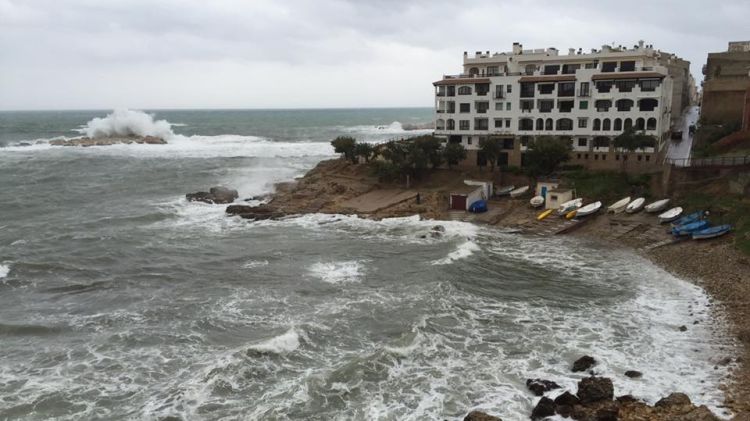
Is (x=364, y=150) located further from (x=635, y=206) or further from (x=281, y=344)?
(x=281, y=344)

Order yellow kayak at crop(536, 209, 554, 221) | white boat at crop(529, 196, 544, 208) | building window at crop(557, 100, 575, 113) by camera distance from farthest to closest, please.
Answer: building window at crop(557, 100, 575, 113)
white boat at crop(529, 196, 544, 208)
yellow kayak at crop(536, 209, 554, 221)

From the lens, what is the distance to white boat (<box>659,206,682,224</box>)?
41.7 metres

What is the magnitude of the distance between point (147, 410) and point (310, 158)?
256ft

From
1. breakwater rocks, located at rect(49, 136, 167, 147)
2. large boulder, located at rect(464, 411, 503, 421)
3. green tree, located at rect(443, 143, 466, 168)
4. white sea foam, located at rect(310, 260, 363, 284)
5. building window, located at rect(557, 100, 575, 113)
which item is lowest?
large boulder, located at rect(464, 411, 503, 421)

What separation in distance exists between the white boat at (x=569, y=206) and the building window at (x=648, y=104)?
14865 mm

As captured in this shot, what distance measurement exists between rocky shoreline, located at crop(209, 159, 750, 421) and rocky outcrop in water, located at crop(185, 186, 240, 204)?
455 cm

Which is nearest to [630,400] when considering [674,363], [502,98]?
[674,363]

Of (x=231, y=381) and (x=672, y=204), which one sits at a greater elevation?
(x=672, y=204)

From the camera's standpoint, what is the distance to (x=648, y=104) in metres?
55.3

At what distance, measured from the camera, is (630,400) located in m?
20.4

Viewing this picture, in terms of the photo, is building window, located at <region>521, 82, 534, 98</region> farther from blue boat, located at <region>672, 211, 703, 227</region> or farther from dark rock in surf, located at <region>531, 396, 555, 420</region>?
dark rock in surf, located at <region>531, 396, 555, 420</region>

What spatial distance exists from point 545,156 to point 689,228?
15.8 m

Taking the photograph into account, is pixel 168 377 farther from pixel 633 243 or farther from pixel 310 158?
pixel 310 158

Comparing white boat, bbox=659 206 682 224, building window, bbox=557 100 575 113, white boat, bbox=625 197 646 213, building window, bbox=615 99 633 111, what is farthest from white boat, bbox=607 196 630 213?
building window, bbox=557 100 575 113
